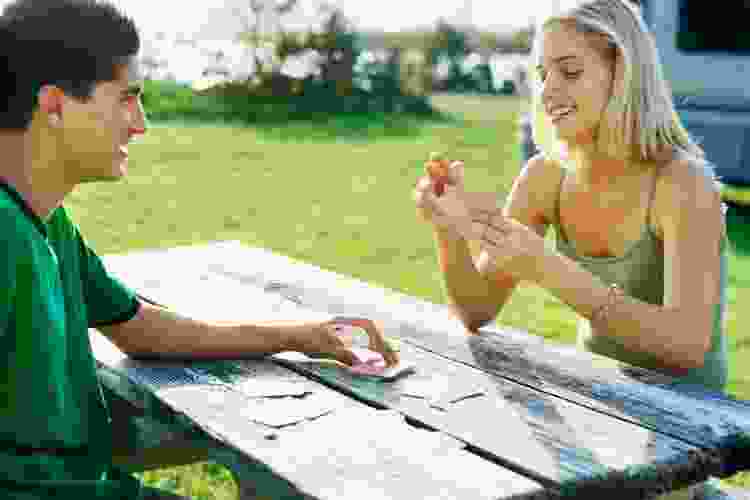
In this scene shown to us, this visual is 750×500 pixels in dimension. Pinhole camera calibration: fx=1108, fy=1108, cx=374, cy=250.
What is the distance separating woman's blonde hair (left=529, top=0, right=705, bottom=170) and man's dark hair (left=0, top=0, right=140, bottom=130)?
49.5 inches

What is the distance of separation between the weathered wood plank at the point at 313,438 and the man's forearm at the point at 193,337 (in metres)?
0.03

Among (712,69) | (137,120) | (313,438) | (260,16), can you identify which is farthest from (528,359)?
(260,16)

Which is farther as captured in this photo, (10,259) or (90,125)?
(90,125)

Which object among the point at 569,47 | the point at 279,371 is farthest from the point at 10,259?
the point at 569,47

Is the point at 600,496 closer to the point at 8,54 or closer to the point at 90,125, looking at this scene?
the point at 90,125

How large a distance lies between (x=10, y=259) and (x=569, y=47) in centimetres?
157

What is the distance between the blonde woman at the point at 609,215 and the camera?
2.57 metres

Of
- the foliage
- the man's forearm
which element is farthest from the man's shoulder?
the foliage

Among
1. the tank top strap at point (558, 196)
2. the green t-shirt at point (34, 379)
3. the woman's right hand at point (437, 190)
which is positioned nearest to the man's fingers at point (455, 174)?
the woman's right hand at point (437, 190)

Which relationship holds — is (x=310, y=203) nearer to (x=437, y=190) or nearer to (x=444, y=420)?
(x=437, y=190)

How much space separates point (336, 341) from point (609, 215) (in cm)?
90

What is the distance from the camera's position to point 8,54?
6.71 ft

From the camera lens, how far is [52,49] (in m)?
2.06

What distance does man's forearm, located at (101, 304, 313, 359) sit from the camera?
2.46 m
